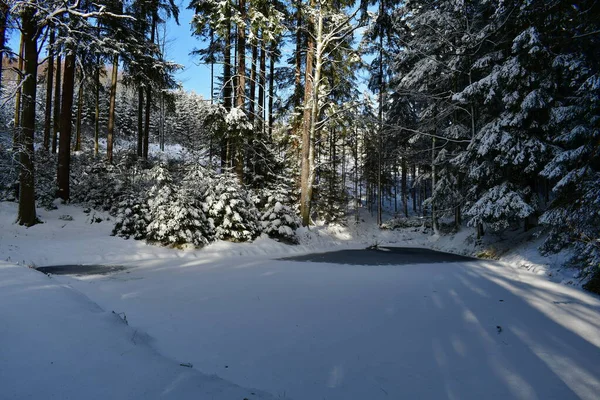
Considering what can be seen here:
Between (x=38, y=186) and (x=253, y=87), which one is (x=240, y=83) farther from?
(x=38, y=186)

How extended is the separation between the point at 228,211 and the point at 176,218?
1894 millimetres

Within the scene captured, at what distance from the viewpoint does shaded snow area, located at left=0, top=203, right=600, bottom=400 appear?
2396 mm

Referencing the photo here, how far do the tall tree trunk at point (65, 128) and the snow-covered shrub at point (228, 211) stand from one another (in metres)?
7.74

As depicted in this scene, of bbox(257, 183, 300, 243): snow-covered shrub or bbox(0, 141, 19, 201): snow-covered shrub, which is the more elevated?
bbox(0, 141, 19, 201): snow-covered shrub

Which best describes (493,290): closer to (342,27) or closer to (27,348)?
(27,348)

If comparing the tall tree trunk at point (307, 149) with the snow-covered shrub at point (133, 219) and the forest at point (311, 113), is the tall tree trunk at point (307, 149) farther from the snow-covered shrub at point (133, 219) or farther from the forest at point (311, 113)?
the snow-covered shrub at point (133, 219)

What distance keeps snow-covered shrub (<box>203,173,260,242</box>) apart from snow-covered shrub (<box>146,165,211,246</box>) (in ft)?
1.36

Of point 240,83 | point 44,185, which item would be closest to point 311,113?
point 240,83

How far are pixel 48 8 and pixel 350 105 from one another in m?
12.1

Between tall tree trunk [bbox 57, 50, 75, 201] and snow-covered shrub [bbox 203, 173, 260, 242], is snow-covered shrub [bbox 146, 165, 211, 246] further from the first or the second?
tall tree trunk [bbox 57, 50, 75, 201]

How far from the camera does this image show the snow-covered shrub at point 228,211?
11.3 metres

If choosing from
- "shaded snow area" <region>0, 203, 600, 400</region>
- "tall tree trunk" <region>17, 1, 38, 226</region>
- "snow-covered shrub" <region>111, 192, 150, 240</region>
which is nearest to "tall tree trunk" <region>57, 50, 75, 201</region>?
"tall tree trunk" <region>17, 1, 38, 226</region>

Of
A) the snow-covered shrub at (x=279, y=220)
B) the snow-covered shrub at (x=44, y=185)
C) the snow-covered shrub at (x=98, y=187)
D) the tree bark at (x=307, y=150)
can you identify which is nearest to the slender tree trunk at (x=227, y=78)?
the tree bark at (x=307, y=150)

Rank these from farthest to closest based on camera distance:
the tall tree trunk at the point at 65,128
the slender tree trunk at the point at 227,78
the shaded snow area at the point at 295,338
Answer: the slender tree trunk at the point at 227,78 → the tall tree trunk at the point at 65,128 → the shaded snow area at the point at 295,338
